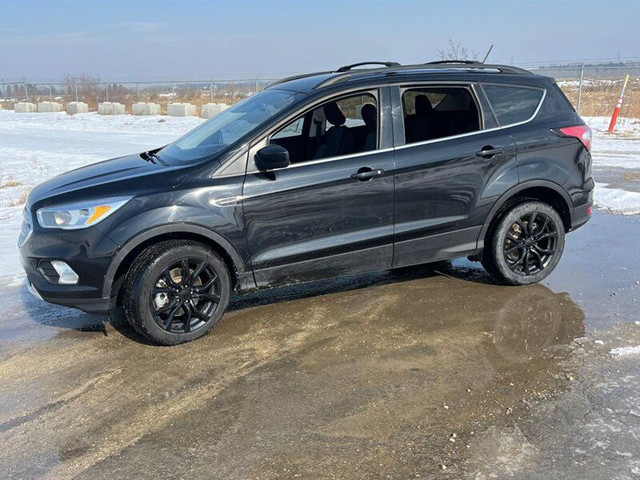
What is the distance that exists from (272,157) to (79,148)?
14.0 metres

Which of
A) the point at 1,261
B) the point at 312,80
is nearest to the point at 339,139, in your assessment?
the point at 312,80

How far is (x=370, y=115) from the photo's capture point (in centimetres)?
483

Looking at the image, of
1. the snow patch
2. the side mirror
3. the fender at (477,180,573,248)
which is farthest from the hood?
the snow patch

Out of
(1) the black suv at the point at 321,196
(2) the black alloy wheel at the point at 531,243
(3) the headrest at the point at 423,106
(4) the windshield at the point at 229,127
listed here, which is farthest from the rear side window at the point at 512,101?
(4) the windshield at the point at 229,127

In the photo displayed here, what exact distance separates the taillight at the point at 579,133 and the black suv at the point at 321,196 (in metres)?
0.02

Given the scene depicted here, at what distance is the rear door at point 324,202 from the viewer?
14.6 feet

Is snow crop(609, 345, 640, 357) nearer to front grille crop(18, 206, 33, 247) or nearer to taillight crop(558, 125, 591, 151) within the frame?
taillight crop(558, 125, 591, 151)

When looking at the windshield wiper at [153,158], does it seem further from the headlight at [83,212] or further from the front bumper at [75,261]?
the front bumper at [75,261]

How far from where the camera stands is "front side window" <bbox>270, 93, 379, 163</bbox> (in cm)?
466

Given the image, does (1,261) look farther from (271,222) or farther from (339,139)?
(339,139)

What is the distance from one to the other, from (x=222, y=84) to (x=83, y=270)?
88.8ft

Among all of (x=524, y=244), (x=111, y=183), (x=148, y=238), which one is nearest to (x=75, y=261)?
(x=148, y=238)

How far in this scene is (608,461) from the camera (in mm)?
2920

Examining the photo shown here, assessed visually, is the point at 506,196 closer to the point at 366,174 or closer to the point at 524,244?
the point at 524,244
